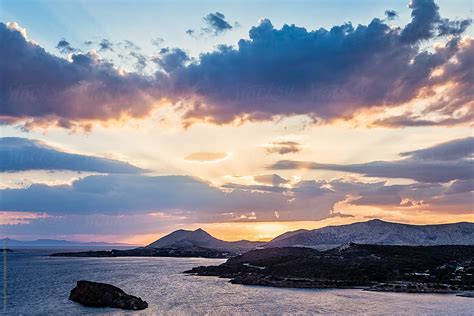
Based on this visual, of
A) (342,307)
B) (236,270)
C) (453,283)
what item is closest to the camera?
(342,307)

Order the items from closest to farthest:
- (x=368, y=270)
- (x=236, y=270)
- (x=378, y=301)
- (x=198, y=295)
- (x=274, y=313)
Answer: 1. (x=274, y=313)
2. (x=378, y=301)
3. (x=198, y=295)
4. (x=368, y=270)
5. (x=236, y=270)

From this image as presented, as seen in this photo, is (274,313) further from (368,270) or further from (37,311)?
(368,270)

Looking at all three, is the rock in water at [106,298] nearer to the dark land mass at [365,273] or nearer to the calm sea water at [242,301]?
the calm sea water at [242,301]

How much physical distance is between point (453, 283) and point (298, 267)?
5557 cm

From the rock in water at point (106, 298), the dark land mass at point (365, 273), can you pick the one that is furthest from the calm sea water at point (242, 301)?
the dark land mass at point (365, 273)

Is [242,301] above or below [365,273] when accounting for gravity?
below

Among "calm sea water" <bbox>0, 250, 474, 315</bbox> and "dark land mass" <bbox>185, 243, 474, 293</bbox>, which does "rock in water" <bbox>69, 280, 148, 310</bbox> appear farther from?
"dark land mass" <bbox>185, 243, 474, 293</bbox>

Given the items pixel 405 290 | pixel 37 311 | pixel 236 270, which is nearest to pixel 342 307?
pixel 405 290

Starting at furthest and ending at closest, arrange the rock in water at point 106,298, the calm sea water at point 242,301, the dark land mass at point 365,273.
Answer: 1. the dark land mass at point 365,273
2. the rock in water at point 106,298
3. the calm sea water at point 242,301

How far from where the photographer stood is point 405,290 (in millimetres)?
130625

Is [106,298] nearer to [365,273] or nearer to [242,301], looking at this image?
[242,301]

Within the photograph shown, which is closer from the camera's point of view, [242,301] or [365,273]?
[242,301]

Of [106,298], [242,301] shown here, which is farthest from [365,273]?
[106,298]

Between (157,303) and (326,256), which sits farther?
(326,256)
